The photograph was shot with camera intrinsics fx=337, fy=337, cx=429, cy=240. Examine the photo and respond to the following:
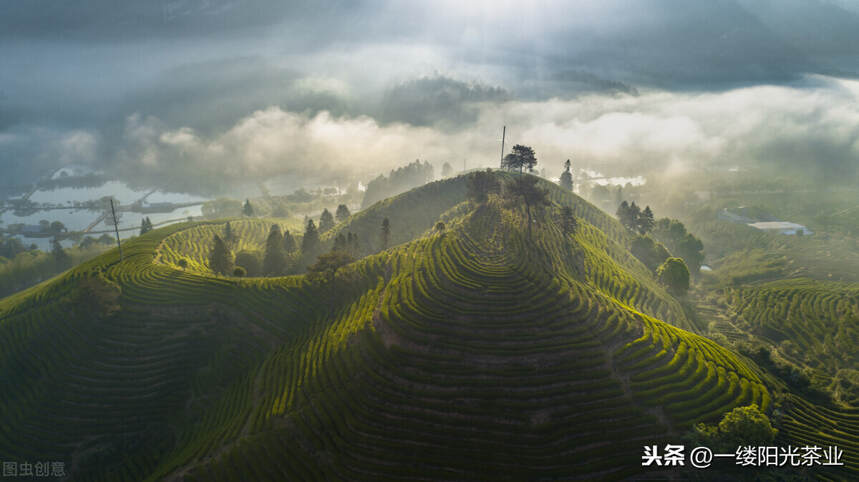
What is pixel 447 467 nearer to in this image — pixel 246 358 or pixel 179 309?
pixel 246 358

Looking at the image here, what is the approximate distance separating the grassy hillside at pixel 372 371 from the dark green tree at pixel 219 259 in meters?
7.36

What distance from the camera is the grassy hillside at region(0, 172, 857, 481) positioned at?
129 ft

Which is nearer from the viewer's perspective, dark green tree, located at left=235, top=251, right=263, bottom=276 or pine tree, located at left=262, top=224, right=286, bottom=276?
pine tree, located at left=262, top=224, right=286, bottom=276

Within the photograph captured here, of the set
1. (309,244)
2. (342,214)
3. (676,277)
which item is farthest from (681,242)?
(342,214)

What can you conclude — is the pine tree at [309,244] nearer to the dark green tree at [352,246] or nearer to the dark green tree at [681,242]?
the dark green tree at [352,246]

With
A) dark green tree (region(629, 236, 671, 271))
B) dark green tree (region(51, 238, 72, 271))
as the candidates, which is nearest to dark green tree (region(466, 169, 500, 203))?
dark green tree (region(629, 236, 671, 271))

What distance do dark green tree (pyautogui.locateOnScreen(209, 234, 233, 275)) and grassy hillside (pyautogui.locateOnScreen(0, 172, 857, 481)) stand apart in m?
7.36

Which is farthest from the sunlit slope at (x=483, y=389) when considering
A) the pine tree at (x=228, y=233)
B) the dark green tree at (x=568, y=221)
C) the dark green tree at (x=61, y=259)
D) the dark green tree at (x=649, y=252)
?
the dark green tree at (x=61, y=259)

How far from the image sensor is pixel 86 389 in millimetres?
59531

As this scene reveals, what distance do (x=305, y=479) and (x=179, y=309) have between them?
174 feet

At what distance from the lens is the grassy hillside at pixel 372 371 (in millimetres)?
39188

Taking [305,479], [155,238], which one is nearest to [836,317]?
[305,479]

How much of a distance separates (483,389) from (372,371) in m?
15.3

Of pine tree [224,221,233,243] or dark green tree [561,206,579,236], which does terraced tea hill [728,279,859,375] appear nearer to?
dark green tree [561,206,579,236]
